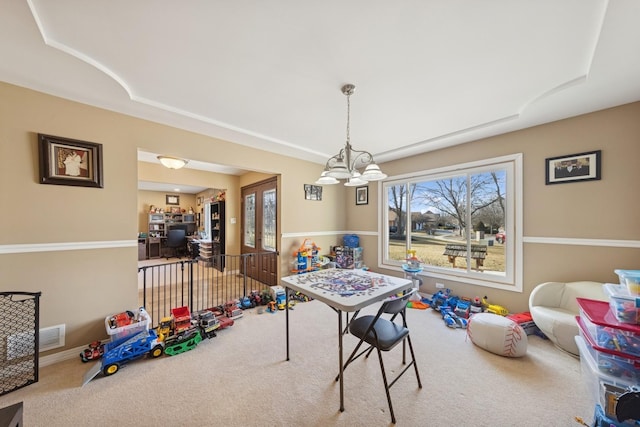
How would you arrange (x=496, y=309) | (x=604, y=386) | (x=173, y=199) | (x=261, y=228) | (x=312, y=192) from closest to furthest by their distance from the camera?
→ (x=604, y=386) → (x=496, y=309) → (x=312, y=192) → (x=261, y=228) → (x=173, y=199)

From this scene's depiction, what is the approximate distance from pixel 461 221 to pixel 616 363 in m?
2.37

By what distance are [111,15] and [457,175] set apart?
433 cm

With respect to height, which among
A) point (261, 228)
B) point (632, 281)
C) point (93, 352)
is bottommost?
point (93, 352)

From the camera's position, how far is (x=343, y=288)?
6.65 feet

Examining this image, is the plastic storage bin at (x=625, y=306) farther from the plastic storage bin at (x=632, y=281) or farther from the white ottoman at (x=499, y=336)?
the white ottoman at (x=499, y=336)

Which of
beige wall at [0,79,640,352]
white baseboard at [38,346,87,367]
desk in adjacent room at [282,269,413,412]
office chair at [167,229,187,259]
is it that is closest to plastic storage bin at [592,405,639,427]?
desk in adjacent room at [282,269,413,412]

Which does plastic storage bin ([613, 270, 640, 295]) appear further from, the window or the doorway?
the doorway

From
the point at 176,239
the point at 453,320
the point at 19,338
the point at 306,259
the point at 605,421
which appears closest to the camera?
the point at 605,421

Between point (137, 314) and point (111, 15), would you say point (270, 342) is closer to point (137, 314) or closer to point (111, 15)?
point (137, 314)

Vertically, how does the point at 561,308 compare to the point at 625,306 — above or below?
below

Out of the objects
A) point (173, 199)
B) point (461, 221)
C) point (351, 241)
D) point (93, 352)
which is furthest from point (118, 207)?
point (173, 199)

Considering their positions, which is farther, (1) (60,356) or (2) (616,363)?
(1) (60,356)

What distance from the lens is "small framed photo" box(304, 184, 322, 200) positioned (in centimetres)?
449

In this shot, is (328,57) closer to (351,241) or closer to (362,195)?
(362,195)
